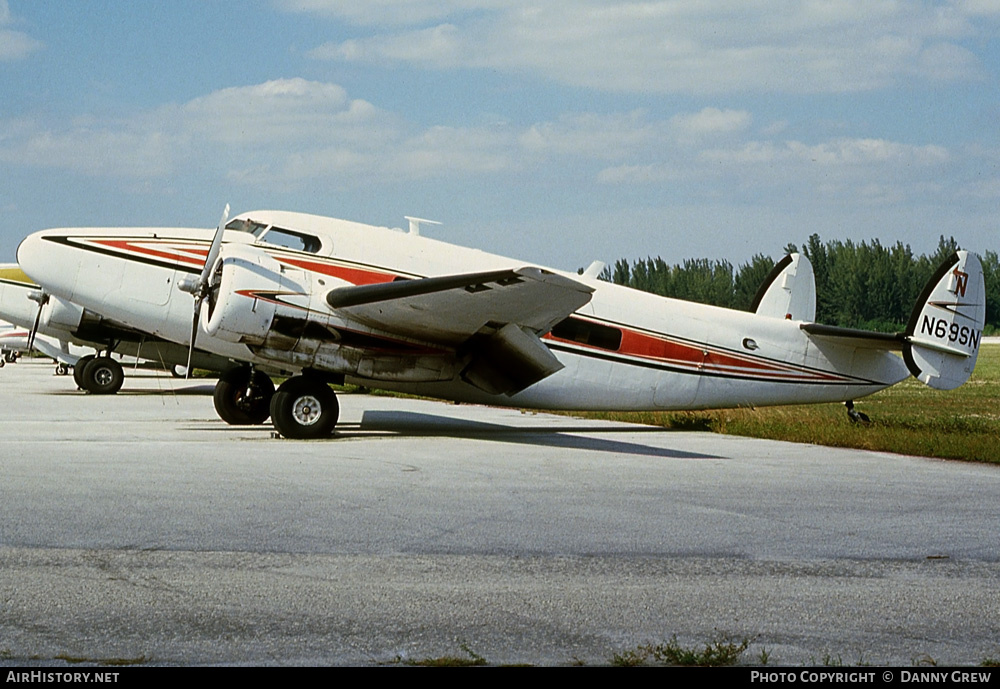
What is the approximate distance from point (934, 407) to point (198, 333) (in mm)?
20463

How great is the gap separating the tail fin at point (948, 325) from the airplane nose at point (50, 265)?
516 inches

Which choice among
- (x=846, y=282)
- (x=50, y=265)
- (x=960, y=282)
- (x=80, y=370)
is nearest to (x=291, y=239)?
(x=50, y=265)

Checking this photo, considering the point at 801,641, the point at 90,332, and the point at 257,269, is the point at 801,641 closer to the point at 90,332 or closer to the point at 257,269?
the point at 257,269

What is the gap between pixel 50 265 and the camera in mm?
15234

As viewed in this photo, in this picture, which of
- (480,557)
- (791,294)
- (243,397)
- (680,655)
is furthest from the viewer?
(791,294)

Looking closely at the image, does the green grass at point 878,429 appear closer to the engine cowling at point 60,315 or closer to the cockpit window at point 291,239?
the cockpit window at point 291,239

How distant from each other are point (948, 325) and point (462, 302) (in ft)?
28.9

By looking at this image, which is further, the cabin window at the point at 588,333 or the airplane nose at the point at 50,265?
the cabin window at the point at 588,333

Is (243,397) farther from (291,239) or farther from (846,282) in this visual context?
(846,282)

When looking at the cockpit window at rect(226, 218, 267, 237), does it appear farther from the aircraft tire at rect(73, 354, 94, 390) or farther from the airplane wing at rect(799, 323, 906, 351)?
the aircraft tire at rect(73, 354, 94, 390)

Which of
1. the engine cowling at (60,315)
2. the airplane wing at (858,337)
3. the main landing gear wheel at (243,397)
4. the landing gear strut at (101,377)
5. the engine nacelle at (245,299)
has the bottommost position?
the landing gear strut at (101,377)

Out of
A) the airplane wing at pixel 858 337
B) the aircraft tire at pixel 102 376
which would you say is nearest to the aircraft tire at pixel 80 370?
the aircraft tire at pixel 102 376

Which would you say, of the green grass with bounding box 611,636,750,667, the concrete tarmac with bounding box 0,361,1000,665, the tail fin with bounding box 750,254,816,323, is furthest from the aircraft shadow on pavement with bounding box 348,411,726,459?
the green grass with bounding box 611,636,750,667

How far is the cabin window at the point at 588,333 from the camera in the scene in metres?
16.0
